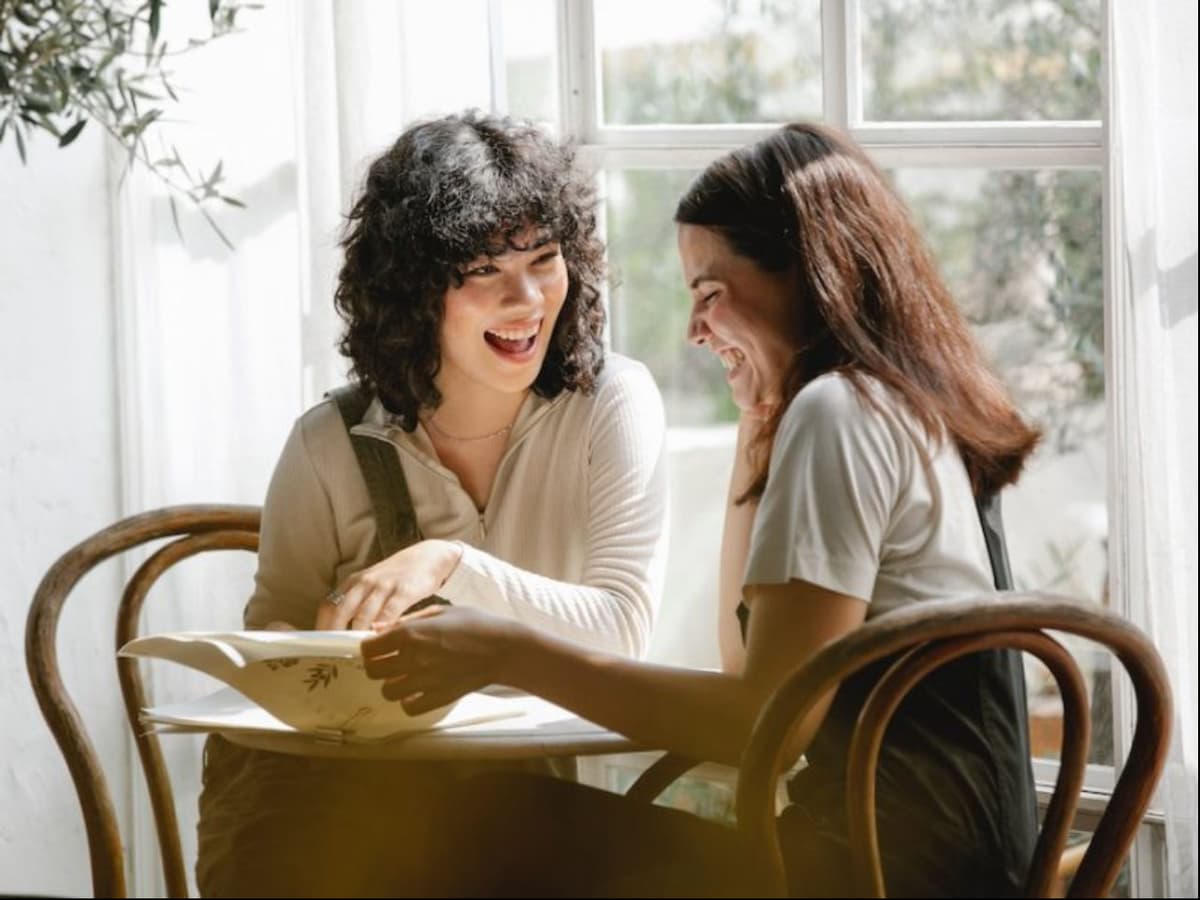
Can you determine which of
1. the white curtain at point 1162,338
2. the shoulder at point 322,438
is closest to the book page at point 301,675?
the shoulder at point 322,438

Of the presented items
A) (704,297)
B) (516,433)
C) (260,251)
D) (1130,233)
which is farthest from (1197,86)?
(260,251)

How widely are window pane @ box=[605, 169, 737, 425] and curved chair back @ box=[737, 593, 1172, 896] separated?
4.58 ft

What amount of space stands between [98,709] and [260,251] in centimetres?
79

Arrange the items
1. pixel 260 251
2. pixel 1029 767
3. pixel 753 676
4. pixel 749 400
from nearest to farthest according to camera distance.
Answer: pixel 753 676 → pixel 1029 767 → pixel 749 400 → pixel 260 251

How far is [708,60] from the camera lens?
9.59 feet

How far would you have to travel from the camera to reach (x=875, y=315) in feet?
6.14

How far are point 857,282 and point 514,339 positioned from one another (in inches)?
23.2

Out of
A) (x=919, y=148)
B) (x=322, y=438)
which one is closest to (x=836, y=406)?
(x=322, y=438)

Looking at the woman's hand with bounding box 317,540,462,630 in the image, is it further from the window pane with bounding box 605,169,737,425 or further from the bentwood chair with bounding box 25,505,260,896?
the window pane with bounding box 605,169,737,425

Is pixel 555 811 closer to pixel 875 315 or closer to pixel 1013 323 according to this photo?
pixel 875 315

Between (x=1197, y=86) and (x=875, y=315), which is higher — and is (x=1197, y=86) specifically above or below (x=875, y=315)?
above

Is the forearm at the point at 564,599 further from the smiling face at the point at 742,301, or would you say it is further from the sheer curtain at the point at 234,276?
the sheer curtain at the point at 234,276

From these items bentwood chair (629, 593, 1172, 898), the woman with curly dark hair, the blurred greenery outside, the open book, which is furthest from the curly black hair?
bentwood chair (629, 593, 1172, 898)

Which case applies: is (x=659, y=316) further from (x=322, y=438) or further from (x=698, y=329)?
(x=698, y=329)
